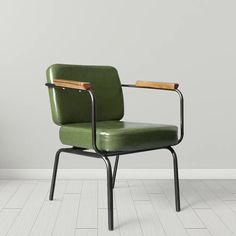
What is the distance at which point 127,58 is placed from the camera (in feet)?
10.3

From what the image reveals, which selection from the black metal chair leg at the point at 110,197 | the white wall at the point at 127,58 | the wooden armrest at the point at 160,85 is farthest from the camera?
the white wall at the point at 127,58

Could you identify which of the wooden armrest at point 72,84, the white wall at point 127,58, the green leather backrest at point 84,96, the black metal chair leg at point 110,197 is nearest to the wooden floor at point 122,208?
the black metal chair leg at point 110,197

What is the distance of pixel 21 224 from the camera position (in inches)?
83.1

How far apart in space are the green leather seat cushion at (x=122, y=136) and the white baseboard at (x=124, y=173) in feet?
2.81

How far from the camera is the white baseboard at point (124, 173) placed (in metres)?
3.17

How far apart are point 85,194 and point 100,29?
1.15 meters

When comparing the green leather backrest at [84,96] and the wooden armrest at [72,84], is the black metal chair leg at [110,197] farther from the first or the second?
the green leather backrest at [84,96]

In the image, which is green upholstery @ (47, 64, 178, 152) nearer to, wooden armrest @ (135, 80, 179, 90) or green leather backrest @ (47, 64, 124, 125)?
green leather backrest @ (47, 64, 124, 125)

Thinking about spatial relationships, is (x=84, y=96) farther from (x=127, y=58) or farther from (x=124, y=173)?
(x=124, y=173)

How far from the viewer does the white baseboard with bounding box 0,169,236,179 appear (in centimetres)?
317

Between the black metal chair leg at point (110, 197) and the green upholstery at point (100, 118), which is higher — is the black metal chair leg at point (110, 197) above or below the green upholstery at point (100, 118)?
below

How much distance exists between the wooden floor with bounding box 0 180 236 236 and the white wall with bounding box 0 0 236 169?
287 mm

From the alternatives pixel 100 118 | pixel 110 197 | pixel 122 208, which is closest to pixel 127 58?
pixel 100 118

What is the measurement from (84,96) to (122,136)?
1.80ft
